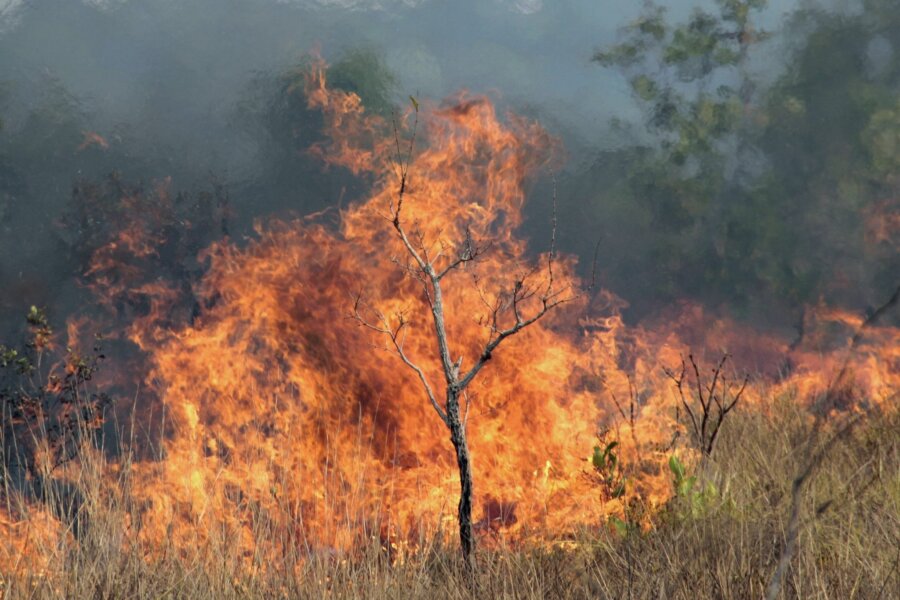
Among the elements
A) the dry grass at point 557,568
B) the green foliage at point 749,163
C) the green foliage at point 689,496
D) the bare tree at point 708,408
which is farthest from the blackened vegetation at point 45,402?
the green foliage at point 749,163

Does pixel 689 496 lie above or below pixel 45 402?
below

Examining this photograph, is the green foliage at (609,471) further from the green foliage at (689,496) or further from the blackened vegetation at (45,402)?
the blackened vegetation at (45,402)

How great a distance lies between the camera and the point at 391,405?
25.0ft

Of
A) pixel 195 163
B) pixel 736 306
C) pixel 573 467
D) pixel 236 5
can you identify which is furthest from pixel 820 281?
pixel 236 5

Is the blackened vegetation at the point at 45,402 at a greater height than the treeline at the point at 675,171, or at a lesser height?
lesser

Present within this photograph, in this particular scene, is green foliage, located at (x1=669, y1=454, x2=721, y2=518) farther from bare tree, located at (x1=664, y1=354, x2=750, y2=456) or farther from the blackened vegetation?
the blackened vegetation

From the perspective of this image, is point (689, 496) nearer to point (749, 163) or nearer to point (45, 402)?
point (45, 402)

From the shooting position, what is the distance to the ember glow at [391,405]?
4590 mm

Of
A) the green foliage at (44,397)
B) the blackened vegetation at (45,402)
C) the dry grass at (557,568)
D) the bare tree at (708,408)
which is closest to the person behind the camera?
the dry grass at (557,568)

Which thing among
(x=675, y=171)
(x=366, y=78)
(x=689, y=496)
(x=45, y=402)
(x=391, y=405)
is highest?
(x=366, y=78)

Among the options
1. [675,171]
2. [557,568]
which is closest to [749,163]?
[675,171]

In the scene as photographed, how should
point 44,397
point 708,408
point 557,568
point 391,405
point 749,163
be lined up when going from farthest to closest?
point 749,163 < point 44,397 < point 391,405 < point 708,408 < point 557,568

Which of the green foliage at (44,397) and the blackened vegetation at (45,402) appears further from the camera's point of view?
the green foliage at (44,397)

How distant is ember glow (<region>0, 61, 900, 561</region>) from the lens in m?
4.59
